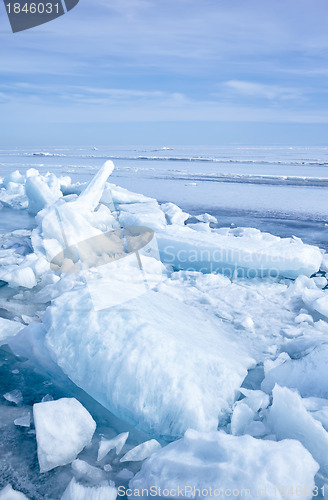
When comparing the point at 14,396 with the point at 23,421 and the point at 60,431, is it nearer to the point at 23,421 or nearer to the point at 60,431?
the point at 23,421

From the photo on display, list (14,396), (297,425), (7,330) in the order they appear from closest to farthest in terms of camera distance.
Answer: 1. (297,425)
2. (14,396)
3. (7,330)

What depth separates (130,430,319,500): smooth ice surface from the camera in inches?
50.4

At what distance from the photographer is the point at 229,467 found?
→ 1.31 m

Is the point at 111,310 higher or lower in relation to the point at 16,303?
higher

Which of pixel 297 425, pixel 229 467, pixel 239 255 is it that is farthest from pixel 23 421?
pixel 239 255

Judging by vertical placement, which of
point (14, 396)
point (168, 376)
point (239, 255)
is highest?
point (168, 376)

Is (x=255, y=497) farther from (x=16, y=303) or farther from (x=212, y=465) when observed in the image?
(x=16, y=303)

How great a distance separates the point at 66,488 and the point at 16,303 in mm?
2017

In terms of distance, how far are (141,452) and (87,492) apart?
0.28 meters

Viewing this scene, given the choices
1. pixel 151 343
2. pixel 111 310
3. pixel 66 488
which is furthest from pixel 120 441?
pixel 111 310

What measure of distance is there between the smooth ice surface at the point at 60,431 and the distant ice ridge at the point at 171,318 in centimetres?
19

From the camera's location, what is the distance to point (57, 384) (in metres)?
2.08

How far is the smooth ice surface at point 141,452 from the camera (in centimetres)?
158

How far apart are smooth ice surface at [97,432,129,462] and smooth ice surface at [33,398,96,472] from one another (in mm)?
72
